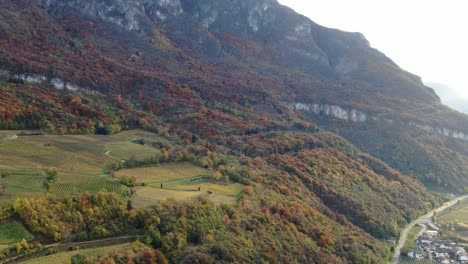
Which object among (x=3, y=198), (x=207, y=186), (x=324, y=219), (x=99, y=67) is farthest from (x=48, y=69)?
(x=324, y=219)

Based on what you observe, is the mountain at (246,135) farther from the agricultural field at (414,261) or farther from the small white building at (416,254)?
the small white building at (416,254)

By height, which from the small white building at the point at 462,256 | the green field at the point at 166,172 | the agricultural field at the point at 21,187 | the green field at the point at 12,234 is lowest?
the small white building at the point at 462,256

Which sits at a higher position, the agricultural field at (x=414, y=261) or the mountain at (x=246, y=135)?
the mountain at (x=246, y=135)

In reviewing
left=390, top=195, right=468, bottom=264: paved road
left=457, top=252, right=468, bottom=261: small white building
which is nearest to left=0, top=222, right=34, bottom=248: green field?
left=390, top=195, right=468, bottom=264: paved road

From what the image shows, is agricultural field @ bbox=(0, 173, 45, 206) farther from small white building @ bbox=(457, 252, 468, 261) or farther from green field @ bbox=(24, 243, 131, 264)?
small white building @ bbox=(457, 252, 468, 261)

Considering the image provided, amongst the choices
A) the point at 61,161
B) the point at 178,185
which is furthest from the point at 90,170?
the point at 178,185

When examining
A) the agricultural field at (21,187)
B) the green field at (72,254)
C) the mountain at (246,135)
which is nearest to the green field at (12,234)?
the agricultural field at (21,187)

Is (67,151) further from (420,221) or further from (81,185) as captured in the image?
(420,221)

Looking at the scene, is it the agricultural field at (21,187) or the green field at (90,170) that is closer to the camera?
the agricultural field at (21,187)
